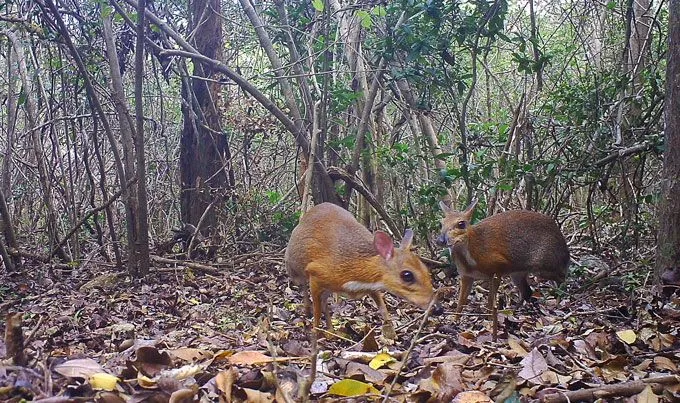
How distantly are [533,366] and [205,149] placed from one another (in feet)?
22.9

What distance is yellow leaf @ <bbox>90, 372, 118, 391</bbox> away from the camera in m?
2.46

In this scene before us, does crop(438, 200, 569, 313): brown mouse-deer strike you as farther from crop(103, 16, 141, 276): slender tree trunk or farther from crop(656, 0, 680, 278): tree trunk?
crop(103, 16, 141, 276): slender tree trunk

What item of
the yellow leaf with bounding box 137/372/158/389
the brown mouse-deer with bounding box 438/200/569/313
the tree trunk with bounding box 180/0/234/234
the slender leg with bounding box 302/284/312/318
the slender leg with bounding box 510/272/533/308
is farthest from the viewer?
the tree trunk with bounding box 180/0/234/234

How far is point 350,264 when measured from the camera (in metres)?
4.99

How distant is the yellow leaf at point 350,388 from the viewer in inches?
104

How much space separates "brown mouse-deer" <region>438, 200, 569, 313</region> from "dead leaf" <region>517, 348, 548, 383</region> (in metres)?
2.98

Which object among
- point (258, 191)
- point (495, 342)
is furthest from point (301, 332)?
point (258, 191)

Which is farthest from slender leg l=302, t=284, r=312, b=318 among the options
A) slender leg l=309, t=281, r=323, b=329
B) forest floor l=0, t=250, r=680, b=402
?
slender leg l=309, t=281, r=323, b=329

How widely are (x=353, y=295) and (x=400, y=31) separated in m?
2.93

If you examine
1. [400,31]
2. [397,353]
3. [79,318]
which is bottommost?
[79,318]

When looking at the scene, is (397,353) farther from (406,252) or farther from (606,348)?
(406,252)

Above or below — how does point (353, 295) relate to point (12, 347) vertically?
below

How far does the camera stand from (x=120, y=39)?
8602 mm

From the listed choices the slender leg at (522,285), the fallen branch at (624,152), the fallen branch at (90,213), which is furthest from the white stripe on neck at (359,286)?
the fallen branch at (90,213)
